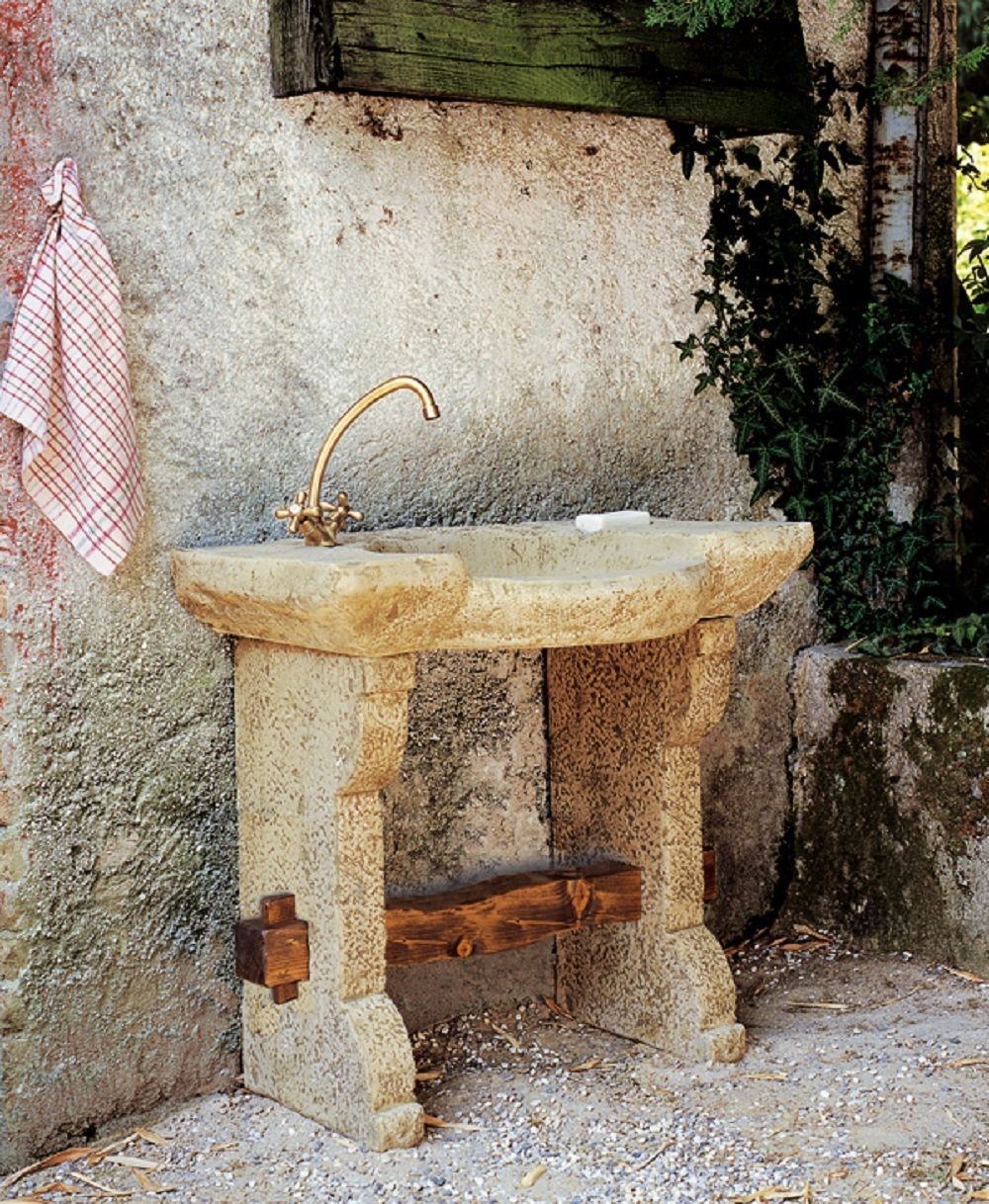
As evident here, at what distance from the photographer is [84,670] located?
323 centimetres

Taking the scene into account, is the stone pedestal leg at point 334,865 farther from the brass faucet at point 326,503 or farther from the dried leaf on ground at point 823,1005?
the dried leaf on ground at point 823,1005

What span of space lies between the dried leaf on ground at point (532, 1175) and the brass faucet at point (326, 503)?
1.17 meters

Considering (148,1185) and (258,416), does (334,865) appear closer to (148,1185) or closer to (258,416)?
(148,1185)

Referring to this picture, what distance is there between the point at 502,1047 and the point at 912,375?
1970 millimetres

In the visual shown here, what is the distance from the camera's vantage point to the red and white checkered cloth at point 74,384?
306cm

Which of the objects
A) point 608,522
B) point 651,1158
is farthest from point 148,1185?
point 608,522

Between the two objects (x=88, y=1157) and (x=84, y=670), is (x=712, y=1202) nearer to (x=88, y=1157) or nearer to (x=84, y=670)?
(x=88, y=1157)

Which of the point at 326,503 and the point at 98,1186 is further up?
the point at 326,503

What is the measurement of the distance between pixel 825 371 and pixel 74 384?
2084 mm

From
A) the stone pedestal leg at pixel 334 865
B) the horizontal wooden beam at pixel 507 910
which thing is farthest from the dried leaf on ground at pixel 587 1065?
the stone pedestal leg at pixel 334 865

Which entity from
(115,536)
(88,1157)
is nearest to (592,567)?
(115,536)

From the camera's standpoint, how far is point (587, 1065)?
11.9 ft

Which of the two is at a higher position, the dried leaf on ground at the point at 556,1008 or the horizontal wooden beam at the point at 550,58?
the horizontal wooden beam at the point at 550,58

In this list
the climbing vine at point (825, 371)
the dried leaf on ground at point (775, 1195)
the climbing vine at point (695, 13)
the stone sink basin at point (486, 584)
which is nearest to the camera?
the stone sink basin at point (486, 584)
